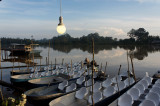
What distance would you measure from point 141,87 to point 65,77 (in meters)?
7.43

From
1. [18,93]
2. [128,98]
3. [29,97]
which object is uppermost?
[128,98]

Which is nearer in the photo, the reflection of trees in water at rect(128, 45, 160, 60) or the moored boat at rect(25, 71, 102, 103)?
the moored boat at rect(25, 71, 102, 103)

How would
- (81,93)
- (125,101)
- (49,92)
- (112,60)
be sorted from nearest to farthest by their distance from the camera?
(125,101)
(81,93)
(49,92)
(112,60)

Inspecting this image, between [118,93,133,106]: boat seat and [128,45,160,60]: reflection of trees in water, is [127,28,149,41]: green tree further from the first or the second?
[118,93,133,106]: boat seat

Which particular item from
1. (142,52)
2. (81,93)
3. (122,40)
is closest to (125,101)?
(81,93)

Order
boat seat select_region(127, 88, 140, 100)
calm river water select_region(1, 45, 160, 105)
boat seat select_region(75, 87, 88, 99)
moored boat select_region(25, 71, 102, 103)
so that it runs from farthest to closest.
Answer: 1. calm river water select_region(1, 45, 160, 105)
2. moored boat select_region(25, 71, 102, 103)
3. boat seat select_region(75, 87, 88, 99)
4. boat seat select_region(127, 88, 140, 100)

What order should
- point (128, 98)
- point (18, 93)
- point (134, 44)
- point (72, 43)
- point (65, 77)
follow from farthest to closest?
point (72, 43) → point (134, 44) → point (65, 77) → point (18, 93) → point (128, 98)

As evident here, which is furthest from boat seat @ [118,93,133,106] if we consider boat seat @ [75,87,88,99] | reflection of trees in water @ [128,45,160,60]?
reflection of trees in water @ [128,45,160,60]

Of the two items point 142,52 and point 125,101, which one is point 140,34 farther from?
point 125,101

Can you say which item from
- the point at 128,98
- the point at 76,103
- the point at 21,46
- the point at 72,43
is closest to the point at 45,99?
the point at 76,103

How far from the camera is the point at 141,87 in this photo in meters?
9.09

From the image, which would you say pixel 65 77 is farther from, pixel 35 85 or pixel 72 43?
pixel 72 43

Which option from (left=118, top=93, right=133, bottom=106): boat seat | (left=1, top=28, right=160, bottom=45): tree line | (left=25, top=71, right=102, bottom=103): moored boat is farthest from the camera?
(left=1, top=28, right=160, bottom=45): tree line

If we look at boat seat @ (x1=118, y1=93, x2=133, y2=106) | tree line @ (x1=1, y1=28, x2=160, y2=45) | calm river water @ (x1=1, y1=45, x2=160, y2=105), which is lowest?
calm river water @ (x1=1, y1=45, x2=160, y2=105)
